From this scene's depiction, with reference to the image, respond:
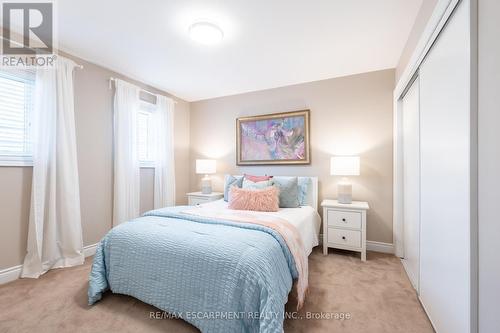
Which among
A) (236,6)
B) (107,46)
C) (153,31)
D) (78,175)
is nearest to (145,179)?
(78,175)

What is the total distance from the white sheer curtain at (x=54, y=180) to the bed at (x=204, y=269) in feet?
3.12

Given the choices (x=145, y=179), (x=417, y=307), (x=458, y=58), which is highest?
(x=458, y=58)

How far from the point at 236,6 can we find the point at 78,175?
248cm

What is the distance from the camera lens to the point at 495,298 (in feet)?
2.58

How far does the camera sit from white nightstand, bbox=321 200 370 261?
2.47m

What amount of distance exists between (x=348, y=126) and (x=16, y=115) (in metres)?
3.82

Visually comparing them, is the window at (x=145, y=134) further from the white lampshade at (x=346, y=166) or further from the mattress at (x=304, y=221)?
the white lampshade at (x=346, y=166)

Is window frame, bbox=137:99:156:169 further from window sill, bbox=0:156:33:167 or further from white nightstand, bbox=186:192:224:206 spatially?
window sill, bbox=0:156:33:167

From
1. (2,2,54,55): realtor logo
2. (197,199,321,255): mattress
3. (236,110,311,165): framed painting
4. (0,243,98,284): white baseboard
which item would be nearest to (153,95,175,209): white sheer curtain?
(236,110,311,165): framed painting

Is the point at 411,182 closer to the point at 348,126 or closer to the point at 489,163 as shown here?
the point at 348,126

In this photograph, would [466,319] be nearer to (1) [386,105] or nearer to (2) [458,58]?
(2) [458,58]

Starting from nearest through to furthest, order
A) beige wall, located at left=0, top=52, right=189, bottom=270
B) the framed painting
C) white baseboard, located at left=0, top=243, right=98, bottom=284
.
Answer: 1. white baseboard, located at left=0, top=243, right=98, bottom=284
2. beige wall, located at left=0, top=52, right=189, bottom=270
3. the framed painting

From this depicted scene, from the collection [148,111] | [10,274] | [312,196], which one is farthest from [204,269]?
[148,111]

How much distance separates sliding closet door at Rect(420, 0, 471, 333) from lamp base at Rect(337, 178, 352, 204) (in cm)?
106
